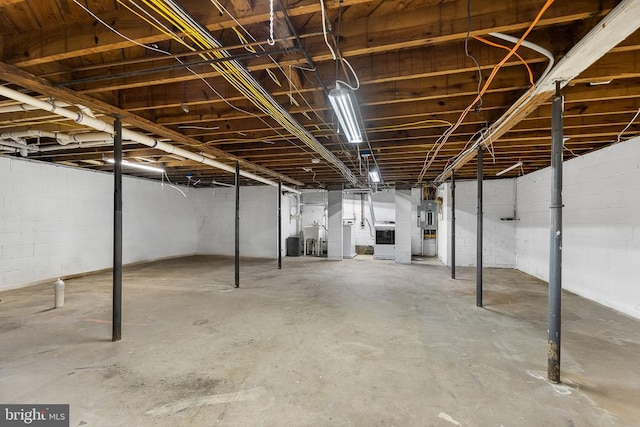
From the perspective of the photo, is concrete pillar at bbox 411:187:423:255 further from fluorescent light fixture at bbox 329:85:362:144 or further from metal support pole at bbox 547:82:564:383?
metal support pole at bbox 547:82:564:383

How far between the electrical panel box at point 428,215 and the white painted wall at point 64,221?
25.2 ft

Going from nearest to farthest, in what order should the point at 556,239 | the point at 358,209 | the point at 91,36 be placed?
the point at 91,36, the point at 556,239, the point at 358,209

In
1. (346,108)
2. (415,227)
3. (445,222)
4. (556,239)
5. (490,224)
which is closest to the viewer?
(556,239)

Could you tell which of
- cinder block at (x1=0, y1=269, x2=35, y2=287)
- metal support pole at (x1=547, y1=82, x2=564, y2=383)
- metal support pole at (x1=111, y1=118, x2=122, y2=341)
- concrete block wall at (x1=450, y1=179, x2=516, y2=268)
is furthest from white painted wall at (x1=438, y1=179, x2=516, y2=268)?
cinder block at (x1=0, y1=269, x2=35, y2=287)

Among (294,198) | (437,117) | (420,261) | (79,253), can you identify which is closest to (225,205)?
(294,198)

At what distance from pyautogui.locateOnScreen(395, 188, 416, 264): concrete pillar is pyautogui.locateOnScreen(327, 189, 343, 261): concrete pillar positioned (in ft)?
5.39

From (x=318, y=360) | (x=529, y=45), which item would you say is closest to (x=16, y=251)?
(x=318, y=360)

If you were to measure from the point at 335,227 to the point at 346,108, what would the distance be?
6174 mm

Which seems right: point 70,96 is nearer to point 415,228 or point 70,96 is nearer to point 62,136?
point 62,136

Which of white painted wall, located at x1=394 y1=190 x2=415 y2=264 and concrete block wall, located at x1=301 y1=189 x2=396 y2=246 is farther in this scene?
concrete block wall, located at x1=301 y1=189 x2=396 y2=246

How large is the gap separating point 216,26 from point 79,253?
21.3ft

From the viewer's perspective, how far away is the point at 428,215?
855 cm

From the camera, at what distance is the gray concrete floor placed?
1.82 meters

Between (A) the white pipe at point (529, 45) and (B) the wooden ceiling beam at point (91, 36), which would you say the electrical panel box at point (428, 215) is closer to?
(A) the white pipe at point (529, 45)
